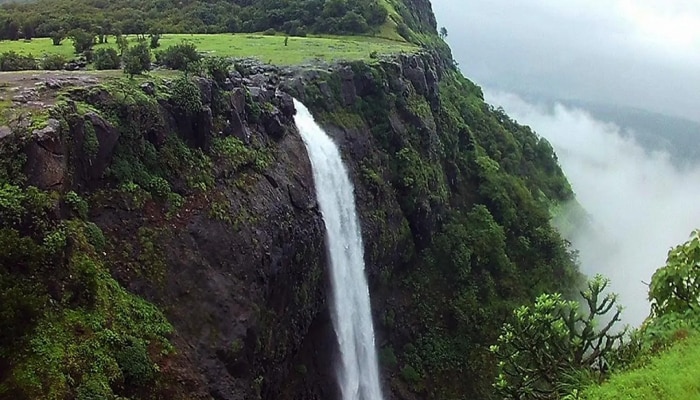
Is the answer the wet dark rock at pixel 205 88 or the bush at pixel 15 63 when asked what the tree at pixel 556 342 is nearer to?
the wet dark rock at pixel 205 88

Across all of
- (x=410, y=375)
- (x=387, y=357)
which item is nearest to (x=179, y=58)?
(x=387, y=357)

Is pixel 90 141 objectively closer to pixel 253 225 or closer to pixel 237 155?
pixel 253 225

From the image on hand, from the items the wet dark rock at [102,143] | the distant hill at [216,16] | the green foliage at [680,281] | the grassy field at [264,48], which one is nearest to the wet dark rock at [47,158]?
the wet dark rock at [102,143]

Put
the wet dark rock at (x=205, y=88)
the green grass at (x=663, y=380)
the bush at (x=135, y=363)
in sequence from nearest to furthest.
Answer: the green grass at (x=663, y=380) → the bush at (x=135, y=363) → the wet dark rock at (x=205, y=88)

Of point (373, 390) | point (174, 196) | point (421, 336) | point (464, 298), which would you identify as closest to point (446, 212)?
point (464, 298)

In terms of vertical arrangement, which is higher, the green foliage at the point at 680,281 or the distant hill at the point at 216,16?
the distant hill at the point at 216,16

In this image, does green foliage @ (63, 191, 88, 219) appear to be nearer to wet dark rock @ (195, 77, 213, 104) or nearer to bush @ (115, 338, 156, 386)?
bush @ (115, 338, 156, 386)
